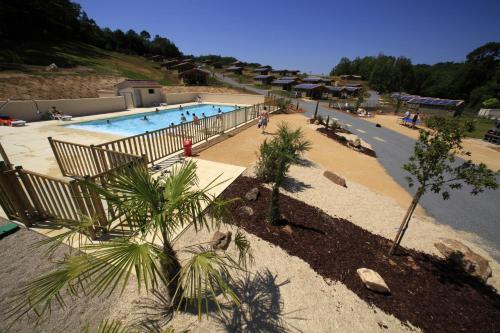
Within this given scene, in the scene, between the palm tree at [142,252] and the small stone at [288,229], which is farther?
the small stone at [288,229]

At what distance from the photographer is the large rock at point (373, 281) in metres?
4.36

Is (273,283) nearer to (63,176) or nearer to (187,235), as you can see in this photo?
(187,235)

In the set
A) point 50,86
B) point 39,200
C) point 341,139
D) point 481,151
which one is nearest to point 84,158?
point 39,200

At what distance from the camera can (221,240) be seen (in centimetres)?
511

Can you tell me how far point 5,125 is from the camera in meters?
14.8

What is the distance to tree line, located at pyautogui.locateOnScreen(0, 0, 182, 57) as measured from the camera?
38409mm

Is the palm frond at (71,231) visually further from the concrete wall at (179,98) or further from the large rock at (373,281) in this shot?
the concrete wall at (179,98)

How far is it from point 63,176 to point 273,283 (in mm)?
8332

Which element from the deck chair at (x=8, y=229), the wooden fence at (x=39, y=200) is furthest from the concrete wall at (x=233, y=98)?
the deck chair at (x=8, y=229)

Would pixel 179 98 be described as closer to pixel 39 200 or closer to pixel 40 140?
pixel 40 140

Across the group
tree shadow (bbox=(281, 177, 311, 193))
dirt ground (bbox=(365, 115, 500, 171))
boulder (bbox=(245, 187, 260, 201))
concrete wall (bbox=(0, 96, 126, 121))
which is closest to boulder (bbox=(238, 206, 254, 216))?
boulder (bbox=(245, 187, 260, 201))

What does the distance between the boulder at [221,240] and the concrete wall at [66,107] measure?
769 inches

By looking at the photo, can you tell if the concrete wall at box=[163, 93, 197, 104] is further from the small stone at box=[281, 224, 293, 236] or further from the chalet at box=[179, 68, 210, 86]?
the small stone at box=[281, 224, 293, 236]

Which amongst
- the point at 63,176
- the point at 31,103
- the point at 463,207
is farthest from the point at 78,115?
the point at 463,207
